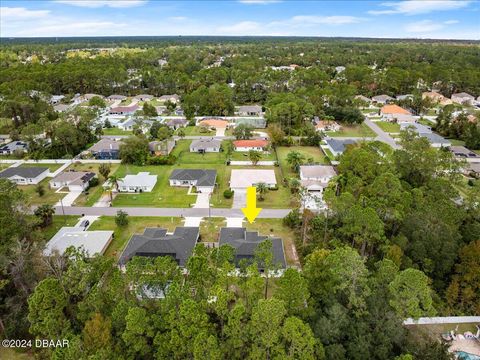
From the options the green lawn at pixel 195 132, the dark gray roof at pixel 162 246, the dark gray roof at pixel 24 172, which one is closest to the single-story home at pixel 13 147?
the dark gray roof at pixel 24 172

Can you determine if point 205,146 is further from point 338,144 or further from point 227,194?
point 338,144

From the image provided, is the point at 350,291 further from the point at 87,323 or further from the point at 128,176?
the point at 128,176

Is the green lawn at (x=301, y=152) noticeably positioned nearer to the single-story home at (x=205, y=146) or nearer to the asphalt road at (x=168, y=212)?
the single-story home at (x=205, y=146)

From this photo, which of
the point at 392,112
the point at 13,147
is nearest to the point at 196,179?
the point at 13,147

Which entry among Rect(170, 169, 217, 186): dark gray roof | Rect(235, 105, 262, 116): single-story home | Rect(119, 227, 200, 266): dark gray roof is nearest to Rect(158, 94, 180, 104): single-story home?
Rect(235, 105, 262, 116): single-story home

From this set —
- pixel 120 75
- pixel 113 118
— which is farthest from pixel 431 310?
pixel 120 75
